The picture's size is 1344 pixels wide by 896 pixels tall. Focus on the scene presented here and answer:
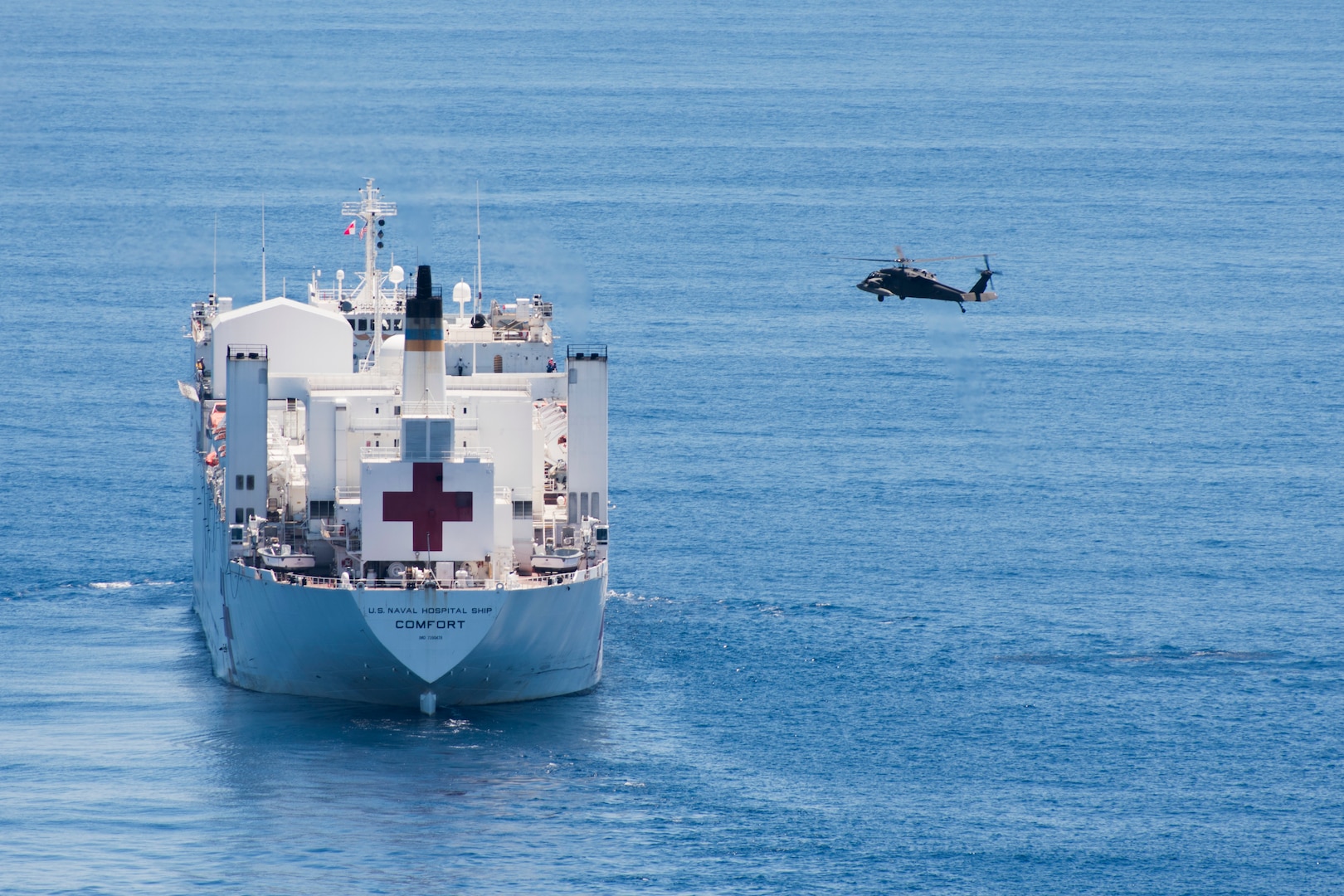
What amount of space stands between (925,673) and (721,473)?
23236 millimetres

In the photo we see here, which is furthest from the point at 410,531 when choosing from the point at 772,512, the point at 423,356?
the point at 772,512

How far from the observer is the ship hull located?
58125 millimetres

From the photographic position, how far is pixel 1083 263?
125188mm

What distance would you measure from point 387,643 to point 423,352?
26.7 ft

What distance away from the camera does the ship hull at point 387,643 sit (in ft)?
191

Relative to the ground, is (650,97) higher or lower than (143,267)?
higher

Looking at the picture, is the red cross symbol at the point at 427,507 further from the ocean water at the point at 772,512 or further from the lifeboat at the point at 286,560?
the ocean water at the point at 772,512

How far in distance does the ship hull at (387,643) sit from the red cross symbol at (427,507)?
7.00ft

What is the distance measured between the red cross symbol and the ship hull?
2.13 m

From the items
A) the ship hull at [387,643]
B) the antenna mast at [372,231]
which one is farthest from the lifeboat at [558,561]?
the antenna mast at [372,231]

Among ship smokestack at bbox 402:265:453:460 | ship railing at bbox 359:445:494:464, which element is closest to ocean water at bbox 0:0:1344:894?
ship railing at bbox 359:445:494:464

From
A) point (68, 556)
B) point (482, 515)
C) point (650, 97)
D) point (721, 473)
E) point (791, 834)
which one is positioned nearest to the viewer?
point (791, 834)

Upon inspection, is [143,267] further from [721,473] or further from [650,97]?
[650,97]

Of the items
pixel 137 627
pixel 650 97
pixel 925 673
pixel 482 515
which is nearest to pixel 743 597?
pixel 925 673
